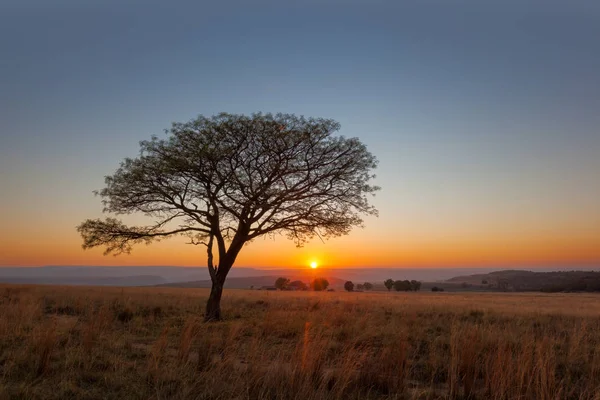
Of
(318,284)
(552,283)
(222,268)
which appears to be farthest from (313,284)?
(222,268)

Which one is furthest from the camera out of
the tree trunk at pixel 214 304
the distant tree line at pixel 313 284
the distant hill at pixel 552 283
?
the distant tree line at pixel 313 284

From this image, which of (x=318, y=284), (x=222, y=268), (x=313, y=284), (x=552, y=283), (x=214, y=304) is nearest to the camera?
(x=214, y=304)

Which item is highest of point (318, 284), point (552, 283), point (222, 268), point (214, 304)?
point (222, 268)

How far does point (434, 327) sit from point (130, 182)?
48.1 ft

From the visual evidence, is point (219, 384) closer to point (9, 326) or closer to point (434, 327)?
point (9, 326)

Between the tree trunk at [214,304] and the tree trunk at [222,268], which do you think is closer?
the tree trunk at [214,304]

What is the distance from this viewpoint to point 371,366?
7.68m

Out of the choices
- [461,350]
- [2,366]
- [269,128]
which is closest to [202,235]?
[269,128]

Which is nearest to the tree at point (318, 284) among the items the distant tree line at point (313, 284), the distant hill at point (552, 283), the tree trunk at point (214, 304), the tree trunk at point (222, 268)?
the distant tree line at point (313, 284)

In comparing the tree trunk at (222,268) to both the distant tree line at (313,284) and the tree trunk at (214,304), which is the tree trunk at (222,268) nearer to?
the tree trunk at (214,304)

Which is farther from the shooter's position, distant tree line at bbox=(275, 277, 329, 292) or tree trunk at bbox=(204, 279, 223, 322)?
distant tree line at bbox=(275, 277, 329, 292)

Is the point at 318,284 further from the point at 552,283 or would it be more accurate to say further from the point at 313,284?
the point at 552,283

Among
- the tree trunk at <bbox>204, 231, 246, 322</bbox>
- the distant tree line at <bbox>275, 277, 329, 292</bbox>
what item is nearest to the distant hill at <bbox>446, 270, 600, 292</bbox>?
the distant tree line at <bbox>275, 277, 329, 292</bbox>

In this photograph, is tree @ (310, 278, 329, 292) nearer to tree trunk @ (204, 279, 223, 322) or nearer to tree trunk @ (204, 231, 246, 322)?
tree trunk @ (204, 231, 246, 322)
